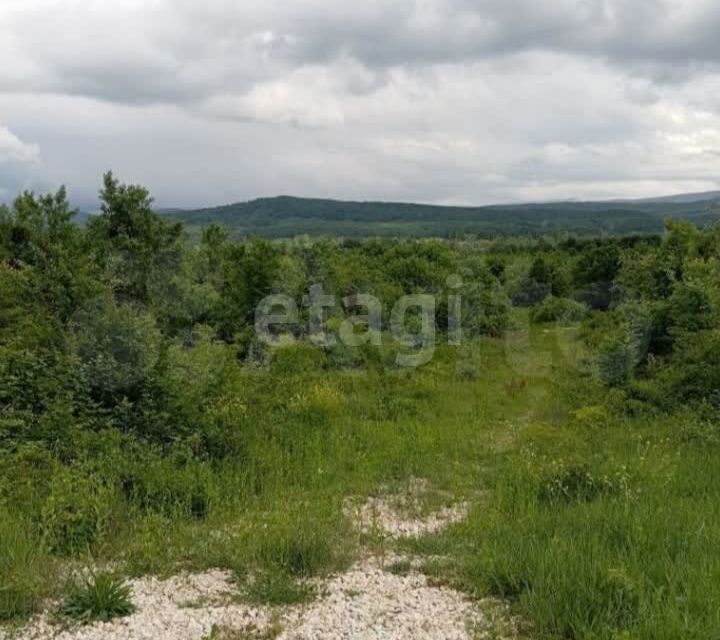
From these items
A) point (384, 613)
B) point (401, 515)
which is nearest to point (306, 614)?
point (384, 613)

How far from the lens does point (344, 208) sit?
14250cm

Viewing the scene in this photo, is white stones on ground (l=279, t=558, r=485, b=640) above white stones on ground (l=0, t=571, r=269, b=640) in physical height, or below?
below

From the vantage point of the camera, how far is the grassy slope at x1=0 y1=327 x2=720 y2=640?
14.1 feet

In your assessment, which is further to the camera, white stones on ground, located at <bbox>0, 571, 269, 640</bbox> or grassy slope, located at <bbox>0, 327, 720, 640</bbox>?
grassy slope, located at <bbox>0, 327, 720, 640</bbox>

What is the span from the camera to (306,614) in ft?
13.9

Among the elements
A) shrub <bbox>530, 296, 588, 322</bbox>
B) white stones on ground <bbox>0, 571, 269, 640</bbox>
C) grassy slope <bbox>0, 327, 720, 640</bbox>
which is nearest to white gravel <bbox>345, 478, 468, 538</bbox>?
grassy slope <bbox>0, 327, 720, 640</bbox>

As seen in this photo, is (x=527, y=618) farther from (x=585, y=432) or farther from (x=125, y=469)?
(x=585, y=432)

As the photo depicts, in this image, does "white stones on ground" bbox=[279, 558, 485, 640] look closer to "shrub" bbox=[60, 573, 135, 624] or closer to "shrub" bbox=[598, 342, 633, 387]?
"shrub" bbox=[60, 573, 135, 624]

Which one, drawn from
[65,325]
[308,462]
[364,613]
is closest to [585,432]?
[308,462]

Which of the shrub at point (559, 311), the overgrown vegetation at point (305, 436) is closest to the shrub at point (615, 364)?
the overgrown vegetation at point (305, 436)

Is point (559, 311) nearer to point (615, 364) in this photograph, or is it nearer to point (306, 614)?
point (615, 364)

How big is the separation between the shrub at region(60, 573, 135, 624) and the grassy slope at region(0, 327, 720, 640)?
A: 0.30 meters

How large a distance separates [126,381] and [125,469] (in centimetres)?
189

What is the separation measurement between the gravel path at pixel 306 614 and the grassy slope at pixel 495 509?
0.73 feet
